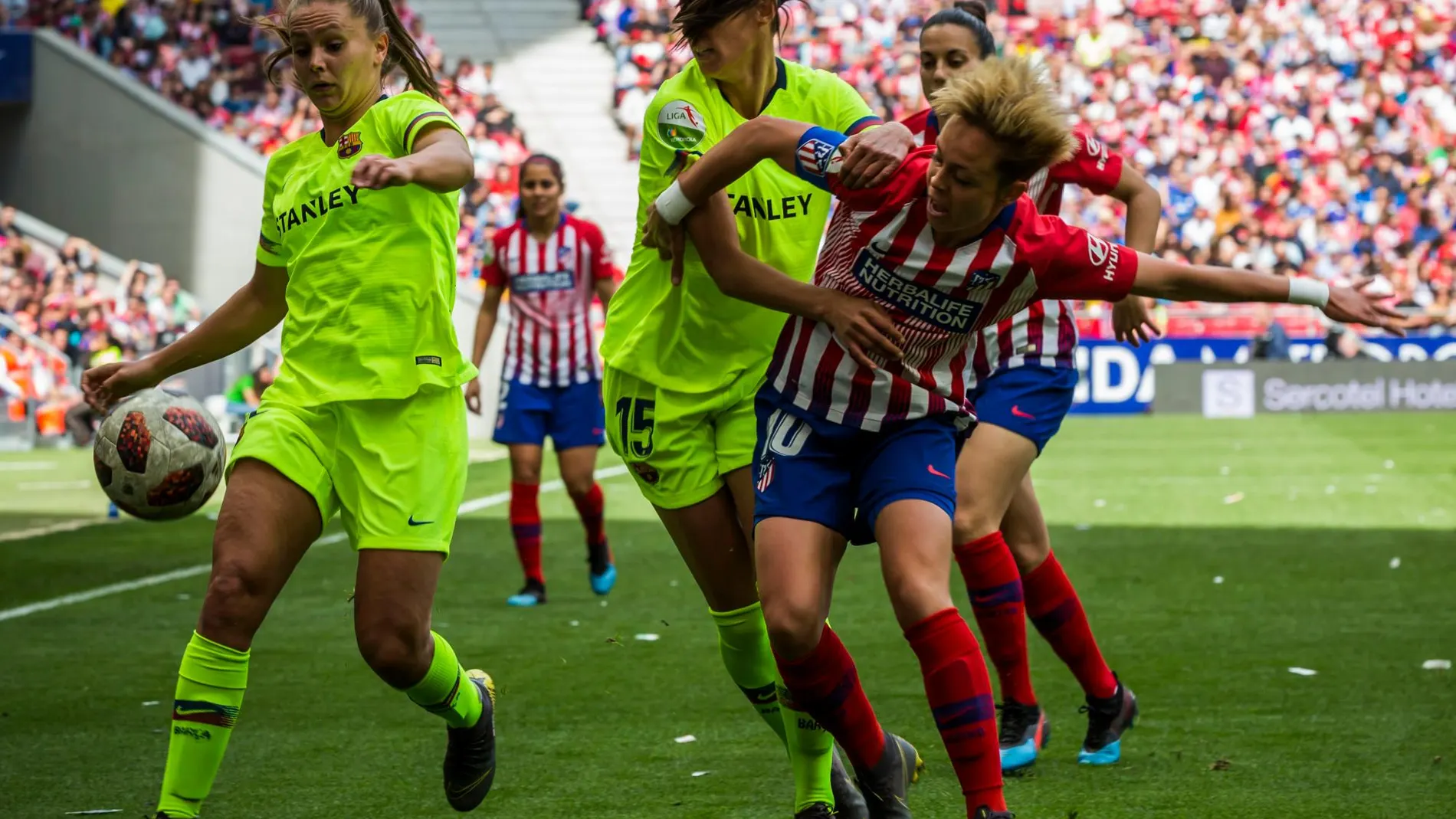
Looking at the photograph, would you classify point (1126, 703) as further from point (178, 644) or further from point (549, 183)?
point (549, 183)

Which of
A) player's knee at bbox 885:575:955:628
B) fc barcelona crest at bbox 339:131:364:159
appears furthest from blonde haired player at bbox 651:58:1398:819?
fc barcelona crest at bbox 339:131:364:159

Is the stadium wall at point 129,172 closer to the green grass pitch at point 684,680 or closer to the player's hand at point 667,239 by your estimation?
the green grass pitch at point 684,680

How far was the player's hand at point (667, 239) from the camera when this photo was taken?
4219 mm

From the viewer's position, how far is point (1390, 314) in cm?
412

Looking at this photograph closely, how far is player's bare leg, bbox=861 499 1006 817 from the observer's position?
3.77 meters

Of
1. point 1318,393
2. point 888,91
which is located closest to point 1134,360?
point 1318,393

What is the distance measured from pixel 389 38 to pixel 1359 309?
2.43m

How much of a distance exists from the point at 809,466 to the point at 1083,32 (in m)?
26.8

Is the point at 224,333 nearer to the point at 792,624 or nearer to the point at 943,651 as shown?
the point at 792,624

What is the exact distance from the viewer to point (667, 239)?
13.9 feet

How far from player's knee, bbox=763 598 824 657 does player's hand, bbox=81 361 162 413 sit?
1802 mm

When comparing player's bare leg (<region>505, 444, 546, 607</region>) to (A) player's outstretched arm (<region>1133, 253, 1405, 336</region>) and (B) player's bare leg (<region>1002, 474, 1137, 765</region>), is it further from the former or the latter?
(A) player's outstretched arm (<region>1133, 253, 1405, 336</region>)

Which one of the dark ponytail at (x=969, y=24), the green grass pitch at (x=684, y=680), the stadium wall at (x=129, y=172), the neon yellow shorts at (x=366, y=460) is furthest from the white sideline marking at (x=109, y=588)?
the stadium wall at (x=129, y=172)

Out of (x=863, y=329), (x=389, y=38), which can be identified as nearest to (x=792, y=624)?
(x=863, y=329)
